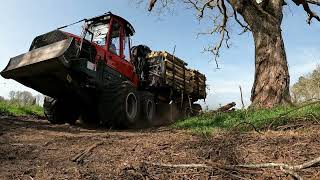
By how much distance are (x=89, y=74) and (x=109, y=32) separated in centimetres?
171

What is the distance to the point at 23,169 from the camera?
494cm

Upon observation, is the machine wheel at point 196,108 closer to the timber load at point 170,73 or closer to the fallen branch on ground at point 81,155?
the timber load at point 170,73

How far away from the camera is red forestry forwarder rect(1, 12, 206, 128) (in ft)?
32.7

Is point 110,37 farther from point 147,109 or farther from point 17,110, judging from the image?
point 17,110

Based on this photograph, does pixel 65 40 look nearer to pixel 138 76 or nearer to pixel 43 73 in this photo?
pixel 43 73

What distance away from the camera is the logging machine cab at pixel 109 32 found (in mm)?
11543

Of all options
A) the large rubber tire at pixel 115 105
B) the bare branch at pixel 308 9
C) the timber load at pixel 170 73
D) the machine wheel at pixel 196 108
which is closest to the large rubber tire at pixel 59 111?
the large rubber tire at pixel 115 105

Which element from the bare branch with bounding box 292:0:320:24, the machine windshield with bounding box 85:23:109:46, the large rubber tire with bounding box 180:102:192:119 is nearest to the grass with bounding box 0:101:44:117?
the machine windshield with bounding box 85:23:109:46

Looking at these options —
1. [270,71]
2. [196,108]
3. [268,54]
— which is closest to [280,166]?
[270,71]

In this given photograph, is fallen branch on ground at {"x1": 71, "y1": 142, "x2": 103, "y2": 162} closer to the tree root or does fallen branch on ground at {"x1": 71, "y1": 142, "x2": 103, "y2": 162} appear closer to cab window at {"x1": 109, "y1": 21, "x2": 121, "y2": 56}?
the tree root

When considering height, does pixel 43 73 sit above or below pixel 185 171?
above

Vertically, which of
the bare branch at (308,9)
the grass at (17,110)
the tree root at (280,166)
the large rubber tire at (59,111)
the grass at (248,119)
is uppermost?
the bare branch at (308,9)

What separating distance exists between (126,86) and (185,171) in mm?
7045

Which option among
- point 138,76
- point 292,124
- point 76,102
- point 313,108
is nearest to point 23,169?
point 292,124
